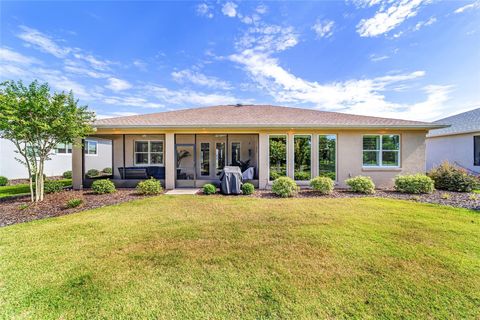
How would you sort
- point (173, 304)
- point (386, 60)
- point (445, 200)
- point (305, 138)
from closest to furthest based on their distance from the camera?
point (173, 304), point (445, 200), point (305, 138), point (386, 60)

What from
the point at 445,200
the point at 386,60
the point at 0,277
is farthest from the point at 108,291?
the point at 386,60

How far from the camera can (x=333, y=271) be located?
10.6ft

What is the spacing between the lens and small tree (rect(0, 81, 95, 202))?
277 inches

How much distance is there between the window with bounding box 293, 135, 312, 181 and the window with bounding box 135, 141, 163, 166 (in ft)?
28.2

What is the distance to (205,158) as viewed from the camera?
44.0 ft

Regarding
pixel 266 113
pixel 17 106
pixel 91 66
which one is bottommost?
pixel 17 106

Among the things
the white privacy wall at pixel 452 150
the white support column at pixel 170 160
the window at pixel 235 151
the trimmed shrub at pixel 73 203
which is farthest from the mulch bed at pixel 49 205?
the white privacy wall at pixel 452 150

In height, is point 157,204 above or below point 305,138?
below

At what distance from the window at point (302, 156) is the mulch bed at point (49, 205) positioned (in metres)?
7.64

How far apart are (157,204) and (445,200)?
430 inches

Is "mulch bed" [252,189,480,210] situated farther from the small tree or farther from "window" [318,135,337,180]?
the small tree

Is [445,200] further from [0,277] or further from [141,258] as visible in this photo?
[0,277]

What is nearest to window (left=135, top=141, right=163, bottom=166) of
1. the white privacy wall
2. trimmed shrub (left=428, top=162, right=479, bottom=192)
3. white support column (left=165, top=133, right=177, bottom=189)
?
white support column (left=165, top=133, right=177, bottom=189)

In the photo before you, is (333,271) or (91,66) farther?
(91,66)
